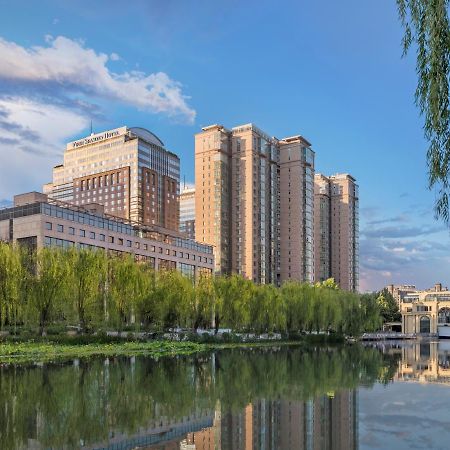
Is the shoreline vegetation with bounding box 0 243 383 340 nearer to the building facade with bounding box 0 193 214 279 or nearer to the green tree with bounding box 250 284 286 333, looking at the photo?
the green tree with bounding box 250 284 286 333

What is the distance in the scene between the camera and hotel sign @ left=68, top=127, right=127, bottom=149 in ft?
577

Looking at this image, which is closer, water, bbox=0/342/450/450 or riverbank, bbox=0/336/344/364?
water, bbox=0/342/450/450

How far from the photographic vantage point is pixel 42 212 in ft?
264

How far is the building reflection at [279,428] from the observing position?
15570mm

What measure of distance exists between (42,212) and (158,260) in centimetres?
3125

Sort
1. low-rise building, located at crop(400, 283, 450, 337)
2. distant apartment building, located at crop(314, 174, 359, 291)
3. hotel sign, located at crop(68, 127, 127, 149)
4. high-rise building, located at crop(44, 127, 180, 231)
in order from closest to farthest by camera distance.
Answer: low-rise building, located at crop(400, 283, 450, 337) → high-rise building, located at crop(44, 127, 180, 231) → hotel sign, located at crop(68, 127, 127, 149) → distant apartment building, located at crop(314, 174, 359, 291)

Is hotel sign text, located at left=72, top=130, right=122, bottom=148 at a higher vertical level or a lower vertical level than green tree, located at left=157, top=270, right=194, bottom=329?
higher

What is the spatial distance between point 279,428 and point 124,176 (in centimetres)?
15561

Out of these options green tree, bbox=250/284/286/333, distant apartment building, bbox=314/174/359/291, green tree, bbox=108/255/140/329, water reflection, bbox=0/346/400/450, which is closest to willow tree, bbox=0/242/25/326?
green tree, bbox=108/255/140/329

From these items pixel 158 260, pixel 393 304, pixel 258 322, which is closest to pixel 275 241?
pixel 158 260

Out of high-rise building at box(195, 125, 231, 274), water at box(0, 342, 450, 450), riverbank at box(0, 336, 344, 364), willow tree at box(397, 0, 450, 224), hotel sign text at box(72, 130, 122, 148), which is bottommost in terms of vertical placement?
riverbank at box(0, 336, 344, 364)

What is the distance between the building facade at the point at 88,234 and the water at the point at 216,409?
48733 millimetres

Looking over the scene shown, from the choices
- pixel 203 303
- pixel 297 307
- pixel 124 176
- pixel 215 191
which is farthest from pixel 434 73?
pixel 124 176

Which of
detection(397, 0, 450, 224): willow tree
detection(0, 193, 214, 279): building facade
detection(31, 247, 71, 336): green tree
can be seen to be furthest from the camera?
detection(0, 193, 214, 279): building facade
